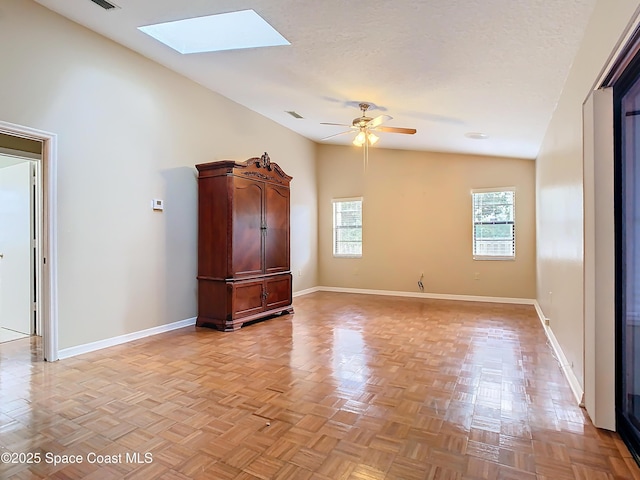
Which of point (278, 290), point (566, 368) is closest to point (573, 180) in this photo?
point (566, 368)

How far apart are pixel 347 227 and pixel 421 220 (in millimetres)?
1489

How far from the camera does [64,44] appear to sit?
10.9 ft

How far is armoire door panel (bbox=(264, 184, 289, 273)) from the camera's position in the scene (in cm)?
502

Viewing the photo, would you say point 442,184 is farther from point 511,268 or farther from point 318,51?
point 318,51

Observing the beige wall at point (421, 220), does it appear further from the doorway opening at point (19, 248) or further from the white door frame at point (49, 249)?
the white door frame at point (49, 249)

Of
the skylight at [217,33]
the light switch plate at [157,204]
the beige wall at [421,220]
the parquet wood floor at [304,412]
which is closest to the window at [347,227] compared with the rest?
the beige wall at [421,220]

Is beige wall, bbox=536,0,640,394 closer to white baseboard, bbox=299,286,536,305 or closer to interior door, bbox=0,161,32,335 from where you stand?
white baseboard, bbox=299,286,536,305

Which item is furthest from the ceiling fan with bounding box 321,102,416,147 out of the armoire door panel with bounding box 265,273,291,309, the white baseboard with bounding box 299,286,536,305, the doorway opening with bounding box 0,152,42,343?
the doorway opening with bounding box 0,152,42,343

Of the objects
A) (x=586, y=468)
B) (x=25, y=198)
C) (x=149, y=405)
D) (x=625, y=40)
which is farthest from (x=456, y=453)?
(x=25, y=198)

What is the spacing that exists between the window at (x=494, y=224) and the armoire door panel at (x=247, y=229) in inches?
149

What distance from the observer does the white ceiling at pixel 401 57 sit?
2330mm

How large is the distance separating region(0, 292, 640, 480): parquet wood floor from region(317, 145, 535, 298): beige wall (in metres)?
2.47

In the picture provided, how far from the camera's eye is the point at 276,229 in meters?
5.21

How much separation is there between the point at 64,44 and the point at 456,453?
4.36m
